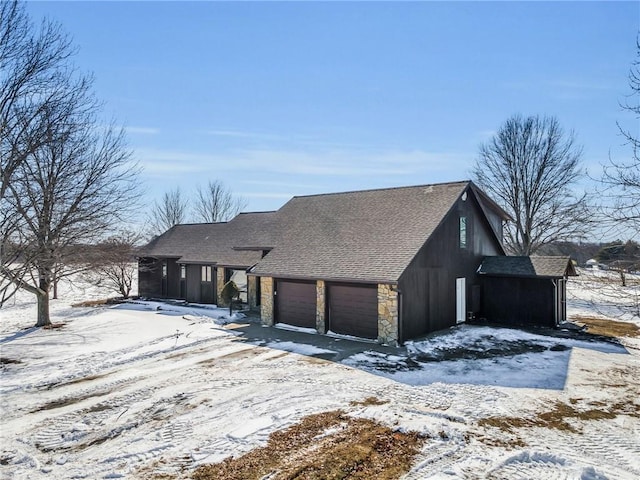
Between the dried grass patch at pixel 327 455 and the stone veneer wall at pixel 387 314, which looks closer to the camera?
the dried grass patch at pixel 327 455

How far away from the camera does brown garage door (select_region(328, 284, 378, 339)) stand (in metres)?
13.0

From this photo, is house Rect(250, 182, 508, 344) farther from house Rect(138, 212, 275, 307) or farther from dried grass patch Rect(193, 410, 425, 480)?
dried grass patch Rect(193, 410, 425, 480)

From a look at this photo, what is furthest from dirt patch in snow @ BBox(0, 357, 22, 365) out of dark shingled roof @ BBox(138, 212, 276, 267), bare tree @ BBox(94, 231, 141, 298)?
dark shingled roof @ BBox(138, 212, 276, 267)

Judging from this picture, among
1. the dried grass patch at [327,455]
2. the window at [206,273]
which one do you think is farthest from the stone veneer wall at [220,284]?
the dried grass patch at [327,455]

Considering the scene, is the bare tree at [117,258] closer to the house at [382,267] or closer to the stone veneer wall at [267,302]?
the house at [382,267]

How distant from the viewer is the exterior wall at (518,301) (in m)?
15.8

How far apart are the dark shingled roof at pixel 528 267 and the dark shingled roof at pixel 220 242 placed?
10.1 m

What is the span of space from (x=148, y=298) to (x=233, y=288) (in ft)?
31.1

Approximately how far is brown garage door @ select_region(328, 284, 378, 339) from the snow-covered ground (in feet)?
4.10

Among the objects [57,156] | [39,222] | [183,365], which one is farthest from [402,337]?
[57,156]

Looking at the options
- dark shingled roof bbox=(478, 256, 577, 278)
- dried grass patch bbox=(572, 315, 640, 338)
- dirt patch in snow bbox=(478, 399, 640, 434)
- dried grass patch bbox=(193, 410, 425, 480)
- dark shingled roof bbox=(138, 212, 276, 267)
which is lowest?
dried grass patch bbox=(572, 315, 640, 338)

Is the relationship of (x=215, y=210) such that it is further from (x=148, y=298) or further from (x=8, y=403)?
(x=8, y=403)

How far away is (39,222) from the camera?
36.1 ft

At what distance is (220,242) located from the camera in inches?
895
